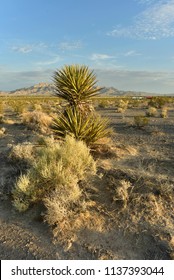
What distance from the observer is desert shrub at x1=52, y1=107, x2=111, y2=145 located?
357 inches

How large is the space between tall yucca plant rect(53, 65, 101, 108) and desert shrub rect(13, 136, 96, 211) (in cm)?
322

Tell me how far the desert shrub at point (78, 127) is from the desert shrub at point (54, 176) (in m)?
1.96

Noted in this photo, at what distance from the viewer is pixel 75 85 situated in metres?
9.92

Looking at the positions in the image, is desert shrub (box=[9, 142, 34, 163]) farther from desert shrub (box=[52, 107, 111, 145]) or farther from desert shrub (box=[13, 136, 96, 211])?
desert shrub (box=[52, 107, 111, 145])

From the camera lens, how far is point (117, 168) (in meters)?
7.32

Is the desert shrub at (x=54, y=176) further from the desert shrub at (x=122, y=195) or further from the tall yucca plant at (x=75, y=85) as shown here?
the tall yucca plant at (x=75, y=85)

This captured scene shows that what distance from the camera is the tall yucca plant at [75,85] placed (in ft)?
32.4

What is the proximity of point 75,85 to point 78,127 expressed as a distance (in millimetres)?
1677

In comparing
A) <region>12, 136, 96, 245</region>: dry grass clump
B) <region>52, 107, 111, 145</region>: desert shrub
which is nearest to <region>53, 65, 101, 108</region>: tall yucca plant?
A: <region>52, 107, 111, 145</region>: desert shrub

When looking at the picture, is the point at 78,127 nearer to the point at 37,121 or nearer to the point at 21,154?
the point at 21,154

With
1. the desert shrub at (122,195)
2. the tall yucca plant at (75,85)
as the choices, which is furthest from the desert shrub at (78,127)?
the desert shrub at (122,195)

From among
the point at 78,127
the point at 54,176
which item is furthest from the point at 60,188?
the point at 78,127
